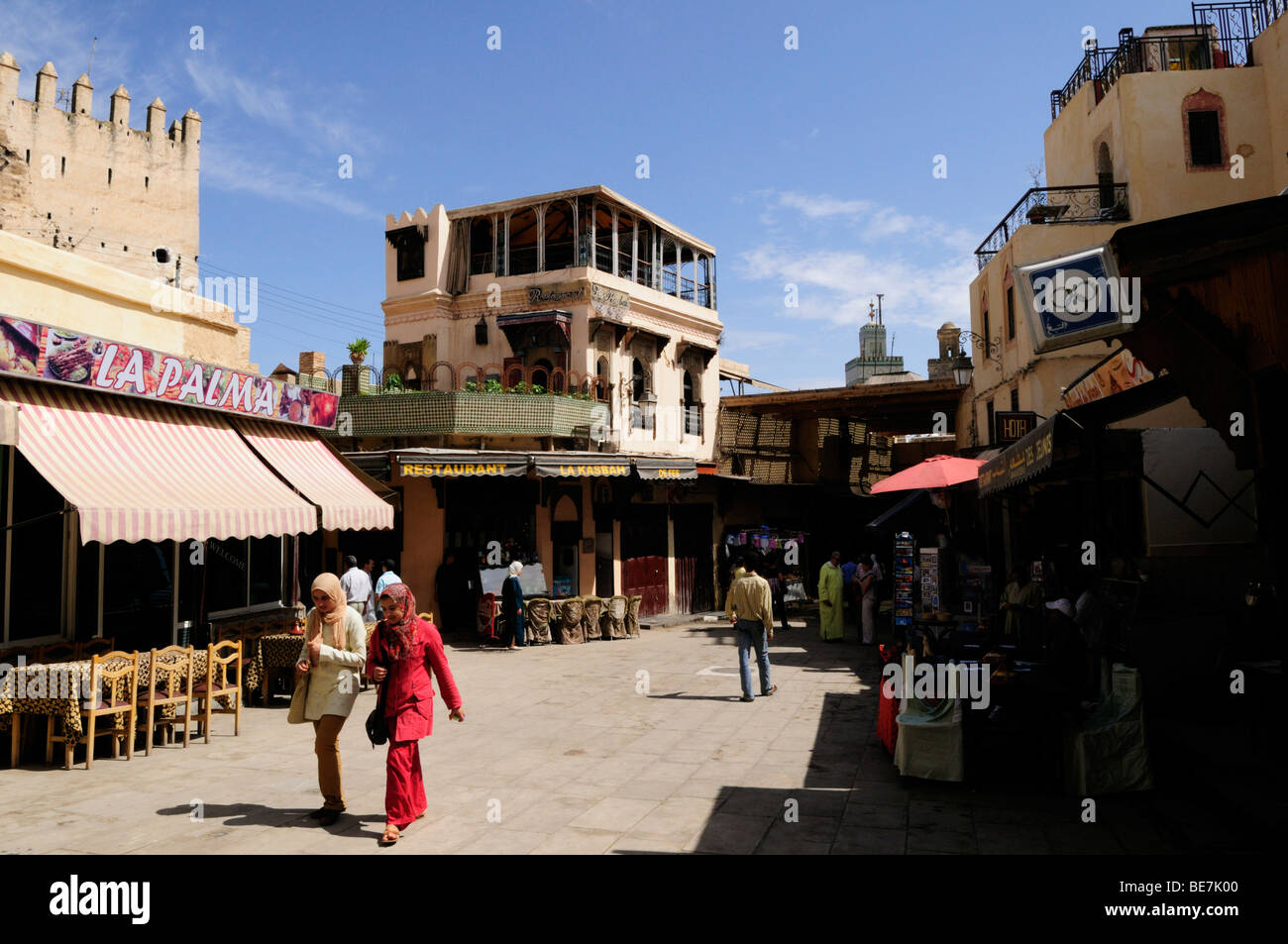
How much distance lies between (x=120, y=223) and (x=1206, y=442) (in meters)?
52.8

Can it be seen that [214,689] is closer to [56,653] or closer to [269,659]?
[56,653]

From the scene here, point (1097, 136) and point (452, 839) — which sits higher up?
point (1097, 136)

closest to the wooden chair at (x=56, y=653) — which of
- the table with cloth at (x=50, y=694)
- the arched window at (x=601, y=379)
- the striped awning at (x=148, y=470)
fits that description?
the table with cloth at (x=50, y=694)

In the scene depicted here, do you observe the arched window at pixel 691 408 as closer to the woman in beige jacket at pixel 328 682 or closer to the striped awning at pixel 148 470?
the striped awning at pixel 148 470

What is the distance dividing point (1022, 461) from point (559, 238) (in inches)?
720

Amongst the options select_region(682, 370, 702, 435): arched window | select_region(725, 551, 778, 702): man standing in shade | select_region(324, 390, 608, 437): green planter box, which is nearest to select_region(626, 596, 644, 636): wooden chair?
select_region(324, 390, 608, 437): green planter box

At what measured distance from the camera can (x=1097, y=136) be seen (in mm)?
18453

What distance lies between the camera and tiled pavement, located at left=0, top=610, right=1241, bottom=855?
5.34 metres

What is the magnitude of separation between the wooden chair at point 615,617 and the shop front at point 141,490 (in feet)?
19.8

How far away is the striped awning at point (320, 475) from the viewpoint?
11.3 meters

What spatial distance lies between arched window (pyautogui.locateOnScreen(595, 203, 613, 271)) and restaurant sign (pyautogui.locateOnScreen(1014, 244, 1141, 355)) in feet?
55.6

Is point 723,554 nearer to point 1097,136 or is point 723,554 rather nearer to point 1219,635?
point 1097,136
